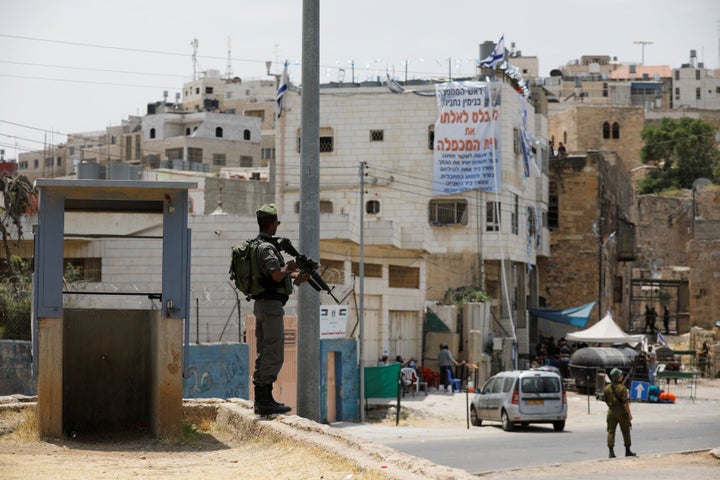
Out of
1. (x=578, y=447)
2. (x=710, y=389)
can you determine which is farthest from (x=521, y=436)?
(x=710, y=389)

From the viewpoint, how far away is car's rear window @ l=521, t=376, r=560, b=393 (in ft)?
84.6

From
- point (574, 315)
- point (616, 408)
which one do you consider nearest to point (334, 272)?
point (616, 408)

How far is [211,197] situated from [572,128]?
51.3m

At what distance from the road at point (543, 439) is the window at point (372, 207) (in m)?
16.1

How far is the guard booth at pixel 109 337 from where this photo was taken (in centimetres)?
861

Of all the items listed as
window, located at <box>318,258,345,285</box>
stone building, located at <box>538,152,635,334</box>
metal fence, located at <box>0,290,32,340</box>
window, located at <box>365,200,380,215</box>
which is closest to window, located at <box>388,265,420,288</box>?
window, located at <box>318,258,345,285</box>

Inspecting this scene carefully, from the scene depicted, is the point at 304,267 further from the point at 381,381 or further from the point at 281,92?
the point at 281,92

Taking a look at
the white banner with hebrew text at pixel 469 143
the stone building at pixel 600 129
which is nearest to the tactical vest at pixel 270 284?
the white banner with hebrew text at pixel 469 143

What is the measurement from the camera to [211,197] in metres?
51.1

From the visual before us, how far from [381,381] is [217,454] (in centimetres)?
2247

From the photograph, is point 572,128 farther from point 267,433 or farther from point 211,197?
point 267,433

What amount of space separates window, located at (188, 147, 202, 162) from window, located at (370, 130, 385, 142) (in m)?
30.9

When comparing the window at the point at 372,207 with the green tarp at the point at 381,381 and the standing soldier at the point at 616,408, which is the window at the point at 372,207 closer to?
the green tarp at the point at 381,381

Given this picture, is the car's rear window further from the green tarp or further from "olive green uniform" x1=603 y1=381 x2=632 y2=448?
"olive green uniform" x1=603 y1=381 x2=632 y2=448
